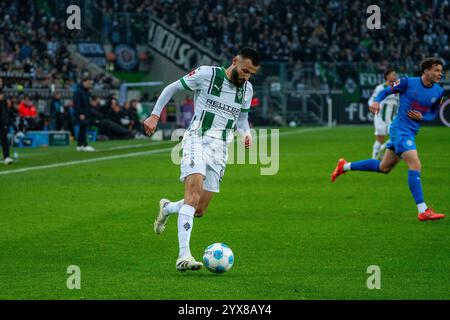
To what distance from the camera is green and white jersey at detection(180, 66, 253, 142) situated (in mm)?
10578

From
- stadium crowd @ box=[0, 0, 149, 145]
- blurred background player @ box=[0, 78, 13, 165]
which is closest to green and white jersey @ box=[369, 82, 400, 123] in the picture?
blurred background player @ box=[0, 78, 13, 165]

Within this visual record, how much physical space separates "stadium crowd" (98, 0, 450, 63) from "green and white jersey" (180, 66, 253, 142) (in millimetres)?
43948

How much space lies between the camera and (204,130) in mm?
10586

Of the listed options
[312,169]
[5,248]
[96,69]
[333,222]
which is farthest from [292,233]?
[96,69]

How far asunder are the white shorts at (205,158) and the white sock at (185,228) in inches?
15.7

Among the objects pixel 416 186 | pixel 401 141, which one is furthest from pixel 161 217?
pixel 401 141

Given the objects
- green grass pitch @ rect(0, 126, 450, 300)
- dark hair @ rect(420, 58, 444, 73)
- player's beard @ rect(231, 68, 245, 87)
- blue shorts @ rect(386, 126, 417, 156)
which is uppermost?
dark hair @ rect(420, 58, 444, 73)

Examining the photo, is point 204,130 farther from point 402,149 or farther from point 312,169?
point 312,169

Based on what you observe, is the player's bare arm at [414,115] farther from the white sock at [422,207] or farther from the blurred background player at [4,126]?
the blurred background player at [4,126]

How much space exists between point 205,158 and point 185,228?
0.88 m

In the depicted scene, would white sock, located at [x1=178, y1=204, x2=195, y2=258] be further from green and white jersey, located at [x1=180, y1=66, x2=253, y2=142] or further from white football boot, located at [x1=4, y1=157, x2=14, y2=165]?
white football boot, located at [x1=4, y1=157, x2=14, y2=165]

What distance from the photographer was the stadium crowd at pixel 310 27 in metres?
55.0

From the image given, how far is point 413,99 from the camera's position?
1474 cm
